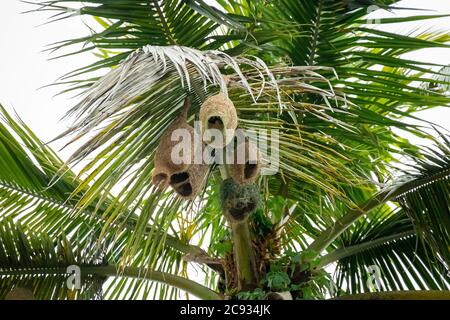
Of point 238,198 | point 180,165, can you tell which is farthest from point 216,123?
point 238,198

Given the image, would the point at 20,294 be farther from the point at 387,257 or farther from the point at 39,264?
the point at 387,257

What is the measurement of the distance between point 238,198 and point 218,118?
24.4 inches

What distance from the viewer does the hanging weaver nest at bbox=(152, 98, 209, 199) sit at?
5.84 ft

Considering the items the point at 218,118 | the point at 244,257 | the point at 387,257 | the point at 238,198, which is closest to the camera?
A: the point at 218,118

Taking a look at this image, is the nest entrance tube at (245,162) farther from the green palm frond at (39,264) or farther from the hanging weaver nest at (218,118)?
the green palm frond at (39,264)

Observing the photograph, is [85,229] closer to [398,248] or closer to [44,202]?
[44,202]

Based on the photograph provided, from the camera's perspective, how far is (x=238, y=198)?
230 centimetres

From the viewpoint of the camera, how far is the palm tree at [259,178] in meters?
1.98

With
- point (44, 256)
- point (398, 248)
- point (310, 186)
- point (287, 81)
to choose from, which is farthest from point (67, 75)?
point (398, 248)

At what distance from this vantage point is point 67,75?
2.06 metres

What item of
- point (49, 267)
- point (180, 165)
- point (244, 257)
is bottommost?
point (180, 165)

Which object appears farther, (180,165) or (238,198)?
(238,198)

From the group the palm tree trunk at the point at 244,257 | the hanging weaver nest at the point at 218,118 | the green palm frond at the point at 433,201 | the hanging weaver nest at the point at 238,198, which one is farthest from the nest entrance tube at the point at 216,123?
the green palm frond at the point at 433,201
